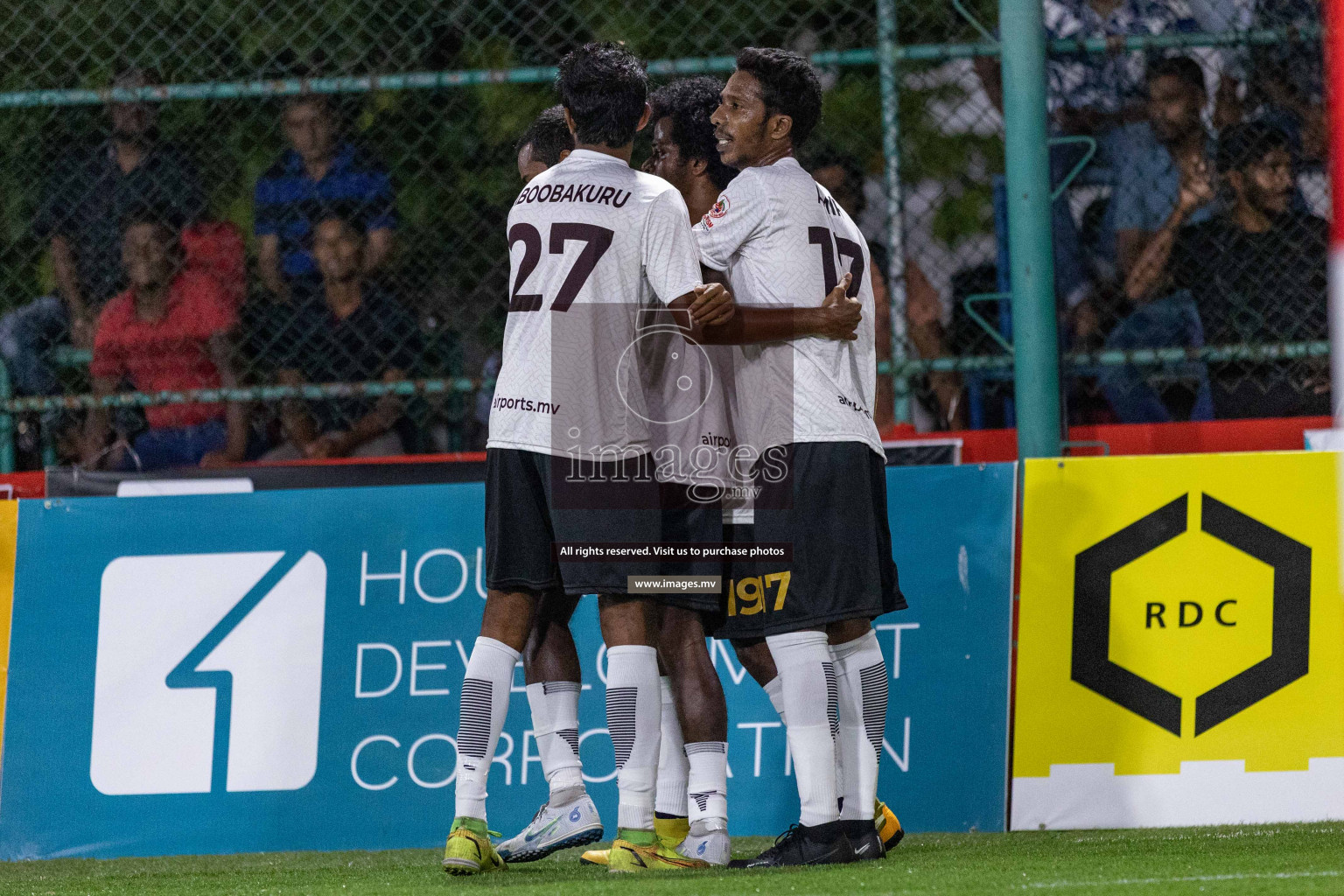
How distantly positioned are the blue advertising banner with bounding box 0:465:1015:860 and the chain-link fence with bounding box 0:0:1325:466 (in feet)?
2.47

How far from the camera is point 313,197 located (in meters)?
5.77

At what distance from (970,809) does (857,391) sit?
145 cm

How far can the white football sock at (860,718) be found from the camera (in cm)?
361

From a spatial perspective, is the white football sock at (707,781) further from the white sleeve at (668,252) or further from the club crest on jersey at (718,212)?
the club crest on jersey at (718,212)

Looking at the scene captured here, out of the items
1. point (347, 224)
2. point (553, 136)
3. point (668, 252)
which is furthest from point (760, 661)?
point (347, 224)

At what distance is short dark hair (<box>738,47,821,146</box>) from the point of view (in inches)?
147

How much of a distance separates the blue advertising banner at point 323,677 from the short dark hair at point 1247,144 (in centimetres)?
157

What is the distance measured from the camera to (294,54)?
19.0 ft

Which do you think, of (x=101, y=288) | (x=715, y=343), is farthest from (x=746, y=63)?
(x=101, y=288)

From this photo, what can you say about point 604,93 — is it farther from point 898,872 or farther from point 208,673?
point 208,673

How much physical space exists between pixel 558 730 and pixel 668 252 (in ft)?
4.04

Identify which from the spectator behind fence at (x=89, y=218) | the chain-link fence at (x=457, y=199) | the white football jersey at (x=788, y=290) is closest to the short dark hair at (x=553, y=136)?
the white football jersey at (x=788, y=290)

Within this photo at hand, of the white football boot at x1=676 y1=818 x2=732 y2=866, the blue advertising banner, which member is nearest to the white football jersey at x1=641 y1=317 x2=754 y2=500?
the white football boot at x1=676 y1=818 x2=732 y2=866

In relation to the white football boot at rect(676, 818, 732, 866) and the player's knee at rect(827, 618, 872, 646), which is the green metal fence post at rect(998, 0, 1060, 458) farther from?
the white football boot at rect(676, 818, 732, 866)
